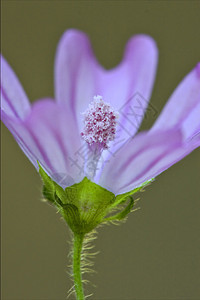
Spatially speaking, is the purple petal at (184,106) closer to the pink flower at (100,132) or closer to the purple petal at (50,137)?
Result: the pink flower at (100,132)

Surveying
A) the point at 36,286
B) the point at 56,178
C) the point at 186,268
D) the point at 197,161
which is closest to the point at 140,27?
the point at 197,161

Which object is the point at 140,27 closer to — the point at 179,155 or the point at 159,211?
the point at 159,211

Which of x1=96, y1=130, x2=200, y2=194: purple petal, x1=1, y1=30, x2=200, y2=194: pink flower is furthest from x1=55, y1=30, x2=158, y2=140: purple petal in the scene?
x1=96, y1=130, x2=200, y2=194: purple petal

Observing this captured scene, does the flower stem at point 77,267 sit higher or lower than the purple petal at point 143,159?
lower

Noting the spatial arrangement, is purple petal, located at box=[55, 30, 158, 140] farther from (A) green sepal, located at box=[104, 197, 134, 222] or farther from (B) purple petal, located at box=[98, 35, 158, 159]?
(A) green sepal, located at box=[104, 197, 134, 222]

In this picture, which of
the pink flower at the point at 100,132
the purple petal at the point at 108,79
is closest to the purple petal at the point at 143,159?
the pink flower at the point at 100,132

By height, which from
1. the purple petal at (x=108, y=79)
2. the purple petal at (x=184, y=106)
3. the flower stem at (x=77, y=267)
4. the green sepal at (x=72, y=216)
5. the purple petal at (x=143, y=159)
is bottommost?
the flower stem at (x=77, y=267)

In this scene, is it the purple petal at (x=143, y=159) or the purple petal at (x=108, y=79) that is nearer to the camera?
the purple petal at (x=143, y=159)

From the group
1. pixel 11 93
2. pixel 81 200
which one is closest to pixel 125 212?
pixel 81 200
